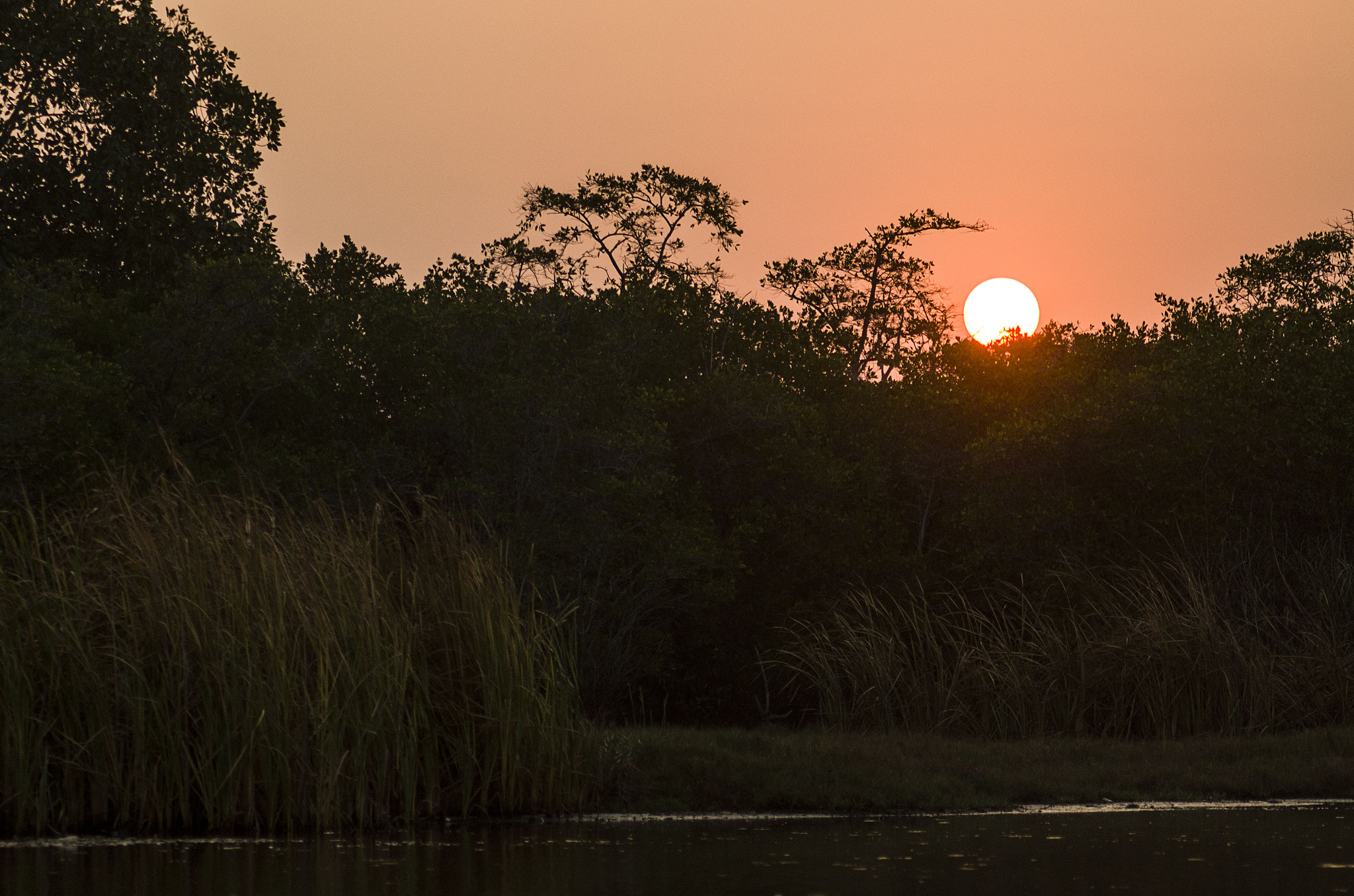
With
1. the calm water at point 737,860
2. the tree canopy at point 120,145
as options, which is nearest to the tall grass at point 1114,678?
the calm water at point 737,860

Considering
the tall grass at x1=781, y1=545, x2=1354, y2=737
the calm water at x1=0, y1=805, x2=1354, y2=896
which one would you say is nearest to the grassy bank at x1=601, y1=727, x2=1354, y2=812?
the calm water at x1=0, y1=805, x2=1354, y2=896

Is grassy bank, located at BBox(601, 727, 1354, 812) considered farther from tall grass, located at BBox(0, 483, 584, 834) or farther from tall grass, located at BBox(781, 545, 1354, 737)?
tall grass, located at BBox(781, 545, 1354, 737)

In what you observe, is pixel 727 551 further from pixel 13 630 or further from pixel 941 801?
pixel 13 630

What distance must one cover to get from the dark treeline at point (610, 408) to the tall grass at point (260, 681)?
15.8 ft

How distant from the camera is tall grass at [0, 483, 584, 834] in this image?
9.72m

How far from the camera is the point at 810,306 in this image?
31.9 m

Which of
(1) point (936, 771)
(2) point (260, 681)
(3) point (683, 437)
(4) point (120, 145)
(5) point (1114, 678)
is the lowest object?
(1) point (936, 771)

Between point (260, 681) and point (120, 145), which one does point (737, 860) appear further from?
point (120, 145)

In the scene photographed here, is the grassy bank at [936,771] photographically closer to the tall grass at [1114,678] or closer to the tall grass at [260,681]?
the tall grass at [260,681]

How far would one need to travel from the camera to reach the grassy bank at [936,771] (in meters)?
11.8

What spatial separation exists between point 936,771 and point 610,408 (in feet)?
23.6

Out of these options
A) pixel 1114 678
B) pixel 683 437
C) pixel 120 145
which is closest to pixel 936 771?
pixel 1114 678

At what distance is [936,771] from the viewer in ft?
41.2

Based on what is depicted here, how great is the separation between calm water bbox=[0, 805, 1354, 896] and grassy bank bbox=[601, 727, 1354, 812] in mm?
787
